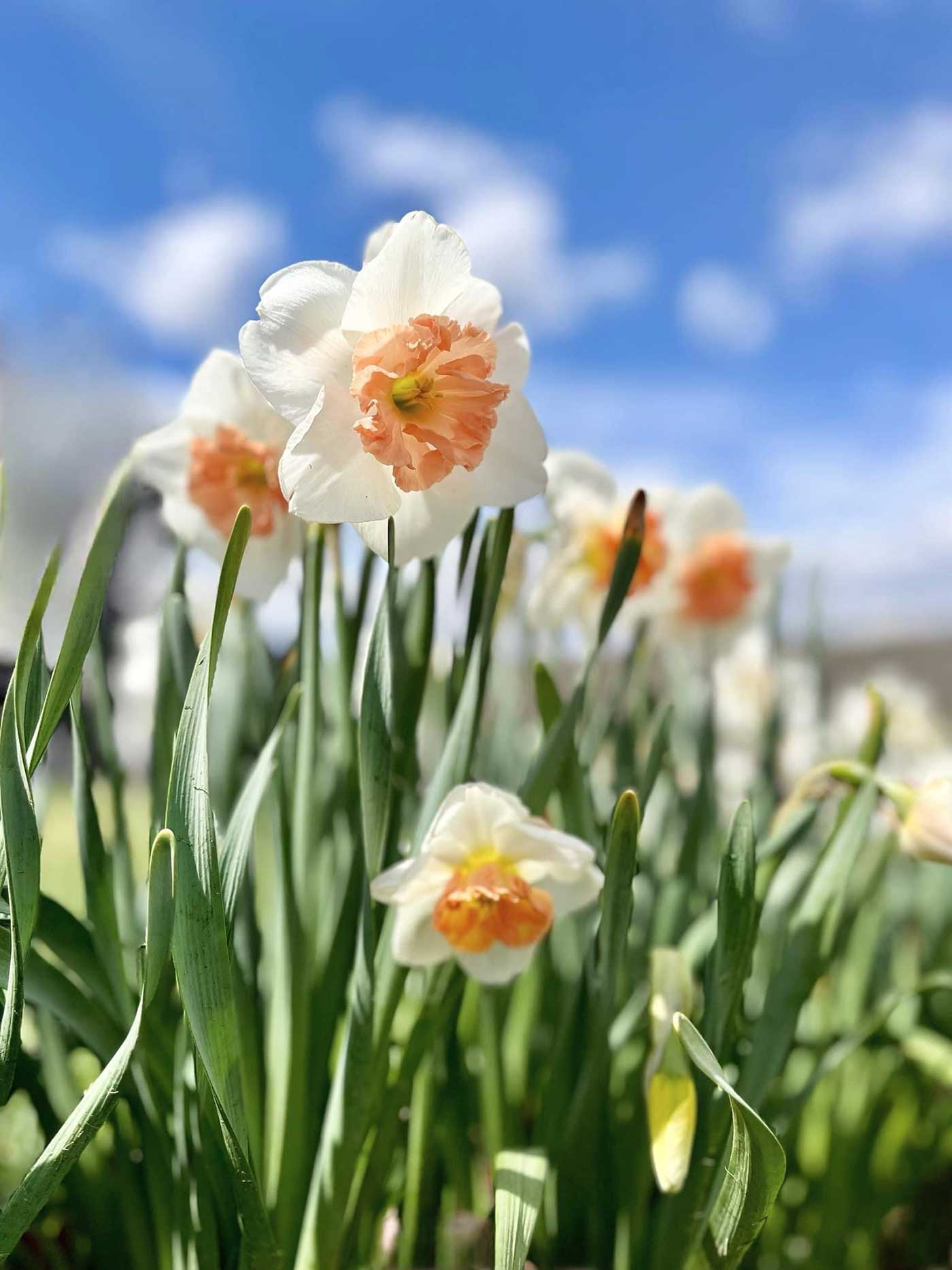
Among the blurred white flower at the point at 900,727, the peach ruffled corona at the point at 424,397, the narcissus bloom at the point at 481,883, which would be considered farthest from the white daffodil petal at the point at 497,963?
the blurred white flower at the point at 900,727

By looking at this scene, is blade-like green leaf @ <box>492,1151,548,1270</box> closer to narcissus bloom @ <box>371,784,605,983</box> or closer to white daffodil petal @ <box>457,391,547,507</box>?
narcissus bloom @ <box>371,784,605,983</box>

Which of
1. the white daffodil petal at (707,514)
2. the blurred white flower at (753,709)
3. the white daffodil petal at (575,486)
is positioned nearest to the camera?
the white daffodil petal at (575,486)

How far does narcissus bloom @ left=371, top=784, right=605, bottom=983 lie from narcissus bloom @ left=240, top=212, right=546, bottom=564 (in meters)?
0.22

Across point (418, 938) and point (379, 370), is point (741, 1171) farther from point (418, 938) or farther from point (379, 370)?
point (379, 370)

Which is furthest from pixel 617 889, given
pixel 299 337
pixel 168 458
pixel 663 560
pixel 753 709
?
pixel 753 709

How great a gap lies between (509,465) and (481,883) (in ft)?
0.92

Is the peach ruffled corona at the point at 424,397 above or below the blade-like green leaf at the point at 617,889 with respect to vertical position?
above

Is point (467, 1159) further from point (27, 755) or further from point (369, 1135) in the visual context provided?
point (27, 755)

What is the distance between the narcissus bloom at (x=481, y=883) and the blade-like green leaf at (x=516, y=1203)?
0.12 meters

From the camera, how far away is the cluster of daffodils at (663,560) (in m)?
1.08

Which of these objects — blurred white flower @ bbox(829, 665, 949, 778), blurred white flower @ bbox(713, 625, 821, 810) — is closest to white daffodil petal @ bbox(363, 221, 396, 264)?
blurred white flower @ bbox(713, 625, 821, 810)

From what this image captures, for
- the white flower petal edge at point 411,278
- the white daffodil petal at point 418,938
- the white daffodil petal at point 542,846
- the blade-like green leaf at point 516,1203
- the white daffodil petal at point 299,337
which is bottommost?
the blade-like green leaf at point 516,1203

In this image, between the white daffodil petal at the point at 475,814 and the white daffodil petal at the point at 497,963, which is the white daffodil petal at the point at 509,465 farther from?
the white daffodil petal at the point at 497,963

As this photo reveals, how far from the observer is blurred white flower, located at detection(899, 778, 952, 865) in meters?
0.74
